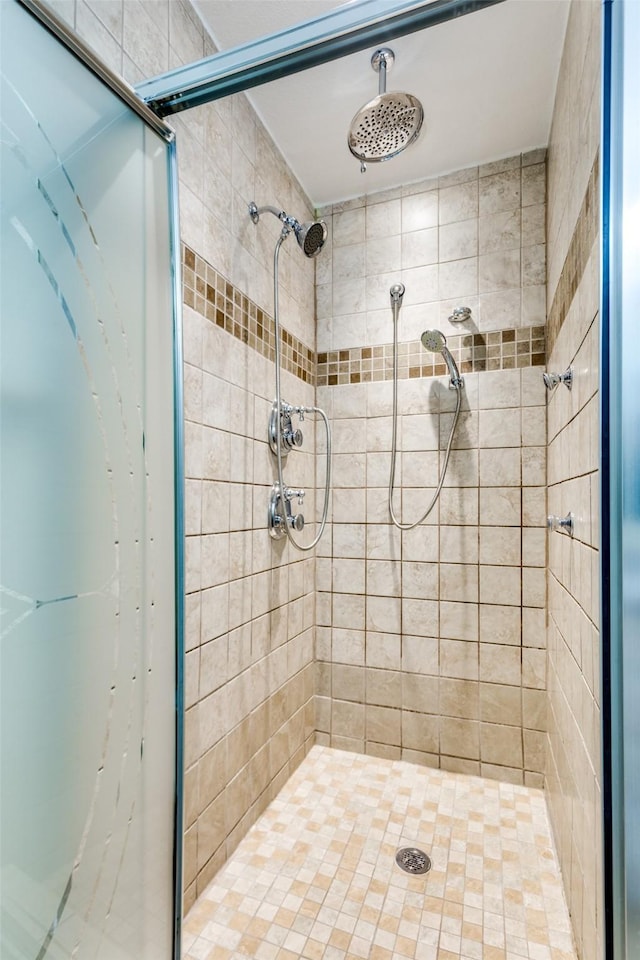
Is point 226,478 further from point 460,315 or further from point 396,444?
point 460,315

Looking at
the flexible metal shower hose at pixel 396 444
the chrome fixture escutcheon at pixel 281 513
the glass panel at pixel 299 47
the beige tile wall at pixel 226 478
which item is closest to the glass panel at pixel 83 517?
the glass panel at pixel 299 47

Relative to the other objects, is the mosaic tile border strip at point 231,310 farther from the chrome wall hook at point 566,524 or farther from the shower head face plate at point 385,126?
the chrome wall hook at point 566,524

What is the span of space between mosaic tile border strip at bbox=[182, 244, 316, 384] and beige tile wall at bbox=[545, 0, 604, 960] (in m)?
0.98

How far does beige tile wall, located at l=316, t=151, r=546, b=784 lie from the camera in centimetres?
186

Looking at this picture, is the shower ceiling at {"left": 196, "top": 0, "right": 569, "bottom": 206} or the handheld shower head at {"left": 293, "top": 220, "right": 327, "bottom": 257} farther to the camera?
the handheld shower head at {"left": 293, "top": 220, "right": 327, "bottom": 257}

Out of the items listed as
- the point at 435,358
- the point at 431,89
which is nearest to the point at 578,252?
the point at 435,358

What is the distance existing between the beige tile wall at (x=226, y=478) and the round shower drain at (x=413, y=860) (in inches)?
19.1

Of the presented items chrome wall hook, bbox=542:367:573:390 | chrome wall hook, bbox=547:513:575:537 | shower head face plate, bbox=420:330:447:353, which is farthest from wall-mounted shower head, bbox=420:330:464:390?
chrome wall hook, bbox=547:513:575:537

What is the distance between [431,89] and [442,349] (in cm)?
86

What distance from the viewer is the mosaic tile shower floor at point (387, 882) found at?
116cm

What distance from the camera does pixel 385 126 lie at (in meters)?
1.44

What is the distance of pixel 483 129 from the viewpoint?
5.87 ft

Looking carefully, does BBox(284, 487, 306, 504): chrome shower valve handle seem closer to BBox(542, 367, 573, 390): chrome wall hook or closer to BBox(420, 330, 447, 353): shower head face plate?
BBox(420, 330, 447, 353): shower head face plate

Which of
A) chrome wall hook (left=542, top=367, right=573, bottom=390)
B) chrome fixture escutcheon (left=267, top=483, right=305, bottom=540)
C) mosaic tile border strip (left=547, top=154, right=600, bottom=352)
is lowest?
chrome fixture escutcheon (left=267, top=483, right=305, bottom=540)
